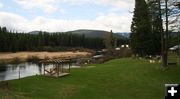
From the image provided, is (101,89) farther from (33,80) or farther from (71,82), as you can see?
(33,80)

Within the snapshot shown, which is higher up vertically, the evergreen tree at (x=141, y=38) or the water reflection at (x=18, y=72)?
the evergreen tree at (x=141, y=38)

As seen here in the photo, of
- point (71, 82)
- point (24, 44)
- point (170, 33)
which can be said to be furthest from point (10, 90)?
point (24, 44)

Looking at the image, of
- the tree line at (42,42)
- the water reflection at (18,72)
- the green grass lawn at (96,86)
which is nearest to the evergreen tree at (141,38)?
the water reflection at (18,72)

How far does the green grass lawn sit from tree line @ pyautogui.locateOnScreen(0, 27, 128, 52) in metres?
94.8

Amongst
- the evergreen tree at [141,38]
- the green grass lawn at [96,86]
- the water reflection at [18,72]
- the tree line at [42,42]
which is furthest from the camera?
the tree line at [42,42]

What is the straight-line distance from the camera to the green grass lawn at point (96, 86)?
21828 millimetres

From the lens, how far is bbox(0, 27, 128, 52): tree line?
406ft

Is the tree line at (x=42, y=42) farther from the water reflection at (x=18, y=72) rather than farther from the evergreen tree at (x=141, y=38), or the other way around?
the evergreen tree at (x=141, y=38)

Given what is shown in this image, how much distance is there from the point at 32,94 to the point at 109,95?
16.7 feet

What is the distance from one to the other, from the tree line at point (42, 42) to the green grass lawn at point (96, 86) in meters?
94.8

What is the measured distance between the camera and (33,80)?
28000 millimetres

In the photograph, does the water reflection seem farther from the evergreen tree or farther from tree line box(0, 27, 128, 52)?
tree line box(0, 27, 128, 52)

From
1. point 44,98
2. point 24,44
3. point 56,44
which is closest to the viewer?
point 44,98

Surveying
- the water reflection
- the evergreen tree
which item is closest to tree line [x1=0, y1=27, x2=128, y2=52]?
the water reflection
